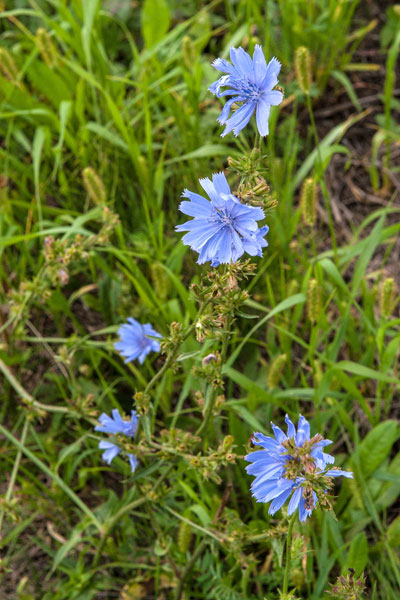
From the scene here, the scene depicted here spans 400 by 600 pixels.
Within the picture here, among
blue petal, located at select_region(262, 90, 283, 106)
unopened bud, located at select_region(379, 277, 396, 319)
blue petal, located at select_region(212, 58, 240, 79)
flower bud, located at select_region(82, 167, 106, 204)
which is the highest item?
flower bud, located at select_region(82, 167, 106, 204)

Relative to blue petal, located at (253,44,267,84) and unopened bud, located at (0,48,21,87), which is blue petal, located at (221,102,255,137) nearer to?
blue petal, located at (253,44,267,84)

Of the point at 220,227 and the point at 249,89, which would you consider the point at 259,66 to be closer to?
the point at 249,89

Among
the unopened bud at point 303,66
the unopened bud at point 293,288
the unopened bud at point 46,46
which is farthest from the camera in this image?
the unopened bud at point 46,46

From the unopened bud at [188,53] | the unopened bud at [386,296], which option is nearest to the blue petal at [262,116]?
the unopened bud at [386,296]

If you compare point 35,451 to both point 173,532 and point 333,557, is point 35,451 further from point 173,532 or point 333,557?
point 333,557

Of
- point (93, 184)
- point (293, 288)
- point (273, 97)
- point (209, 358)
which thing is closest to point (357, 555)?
point (209, 358)

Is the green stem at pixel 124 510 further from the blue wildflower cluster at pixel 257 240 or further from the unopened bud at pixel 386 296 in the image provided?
the unopened bud at pixel 386 296

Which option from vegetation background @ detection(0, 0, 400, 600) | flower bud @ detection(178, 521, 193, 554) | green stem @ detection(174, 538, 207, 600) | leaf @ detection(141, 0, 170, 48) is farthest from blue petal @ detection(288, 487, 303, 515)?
leaf @ detection(141, 0, 170, 48)
